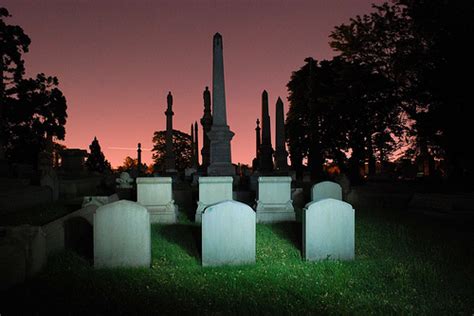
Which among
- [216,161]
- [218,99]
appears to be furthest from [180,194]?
[218,99]

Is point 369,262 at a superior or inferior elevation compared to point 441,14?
inferior

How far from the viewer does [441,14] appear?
18047mm

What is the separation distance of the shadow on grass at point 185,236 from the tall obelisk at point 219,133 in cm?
476

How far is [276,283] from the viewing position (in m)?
5.77

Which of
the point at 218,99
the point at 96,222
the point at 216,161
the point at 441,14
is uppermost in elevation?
the point at 441,14

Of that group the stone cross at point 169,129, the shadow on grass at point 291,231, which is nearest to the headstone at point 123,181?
the shadow on grass at point 291,231

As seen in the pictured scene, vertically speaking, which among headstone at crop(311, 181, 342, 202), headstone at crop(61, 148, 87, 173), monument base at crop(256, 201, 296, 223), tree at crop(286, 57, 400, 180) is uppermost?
tree at crop(286, 57, 400, 180)

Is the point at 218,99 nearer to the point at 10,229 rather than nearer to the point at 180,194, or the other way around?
the point at 180,194

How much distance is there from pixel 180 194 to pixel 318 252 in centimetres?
942

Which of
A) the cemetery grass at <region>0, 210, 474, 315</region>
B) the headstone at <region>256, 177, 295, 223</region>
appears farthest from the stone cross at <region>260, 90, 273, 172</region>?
the cemetery grass at <region>0, 210, 474, 315</region>

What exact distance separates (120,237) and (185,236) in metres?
2.71

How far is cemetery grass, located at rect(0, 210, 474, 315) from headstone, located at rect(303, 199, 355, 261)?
0.29 m

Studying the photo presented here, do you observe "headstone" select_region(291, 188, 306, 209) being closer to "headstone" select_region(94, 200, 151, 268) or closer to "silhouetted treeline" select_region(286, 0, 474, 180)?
"silhouetted treeline" select_region(286, 0, 474, 180)

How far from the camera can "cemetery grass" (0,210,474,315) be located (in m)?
4.81
